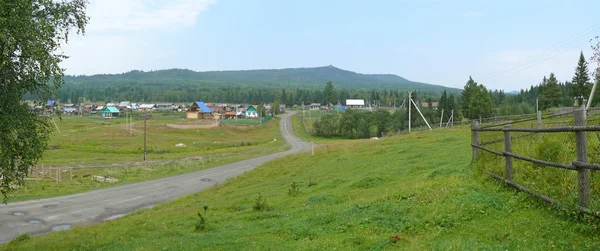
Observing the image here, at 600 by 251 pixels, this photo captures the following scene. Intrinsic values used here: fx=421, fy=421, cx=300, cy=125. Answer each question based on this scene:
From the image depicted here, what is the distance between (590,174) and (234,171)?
37481 mm

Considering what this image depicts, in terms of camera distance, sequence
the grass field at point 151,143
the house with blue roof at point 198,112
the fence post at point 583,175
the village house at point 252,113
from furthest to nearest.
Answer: the village house at point 252,113, the house with blue roof at point 198,112, the grass field at point 151,143, the fence post at point 583,175

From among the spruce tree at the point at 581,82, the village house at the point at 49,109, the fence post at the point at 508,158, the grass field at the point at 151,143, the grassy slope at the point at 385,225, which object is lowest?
the grass field at the point at 151,143

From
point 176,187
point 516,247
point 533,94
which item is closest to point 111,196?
point 176,187

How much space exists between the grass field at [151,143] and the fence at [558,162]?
57766mm

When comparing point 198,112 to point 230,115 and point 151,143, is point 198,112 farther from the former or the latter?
point 151,143

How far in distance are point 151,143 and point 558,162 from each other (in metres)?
88.6

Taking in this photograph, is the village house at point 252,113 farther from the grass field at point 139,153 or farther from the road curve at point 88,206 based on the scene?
the road curve at point 88,206

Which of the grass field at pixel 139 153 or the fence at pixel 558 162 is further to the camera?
the grass field at pixel 139 153

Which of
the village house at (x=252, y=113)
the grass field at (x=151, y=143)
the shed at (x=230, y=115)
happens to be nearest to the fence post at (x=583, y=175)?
the grass field at (x=151, y=143)

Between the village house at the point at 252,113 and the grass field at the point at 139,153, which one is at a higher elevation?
the village house at the point at 252,113

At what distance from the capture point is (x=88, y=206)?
1008 inches

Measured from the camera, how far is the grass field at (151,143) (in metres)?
66.9

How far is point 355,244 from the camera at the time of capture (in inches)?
302

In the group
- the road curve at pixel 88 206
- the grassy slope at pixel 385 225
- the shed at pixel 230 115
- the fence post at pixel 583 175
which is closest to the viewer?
the fence post at pixel 583 175
